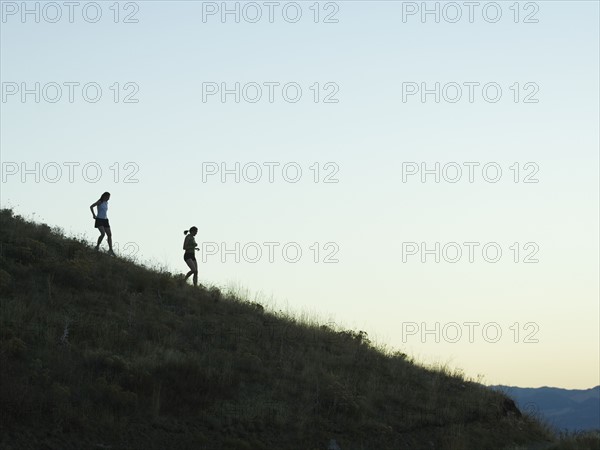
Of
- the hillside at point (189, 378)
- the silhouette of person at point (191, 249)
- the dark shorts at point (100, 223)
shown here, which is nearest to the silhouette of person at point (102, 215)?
the dark shorts at point (100, 223)

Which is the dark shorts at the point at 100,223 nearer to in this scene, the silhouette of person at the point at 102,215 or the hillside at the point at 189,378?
the silhouette of person at the point at 102,215

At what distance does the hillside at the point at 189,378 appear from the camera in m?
15.9

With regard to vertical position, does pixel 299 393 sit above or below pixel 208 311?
below

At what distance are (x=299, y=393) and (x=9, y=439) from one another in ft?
22.6

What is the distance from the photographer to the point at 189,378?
Result: 18.0m

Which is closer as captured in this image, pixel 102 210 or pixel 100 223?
pixel 102 210

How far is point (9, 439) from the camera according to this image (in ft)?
47.2

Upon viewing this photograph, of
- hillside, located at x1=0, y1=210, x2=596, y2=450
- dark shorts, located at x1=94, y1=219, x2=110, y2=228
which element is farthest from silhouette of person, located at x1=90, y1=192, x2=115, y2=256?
hillside, located at x1=0, y1=210, x2=596, y2=450

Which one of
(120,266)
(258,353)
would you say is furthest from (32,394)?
(120,266)

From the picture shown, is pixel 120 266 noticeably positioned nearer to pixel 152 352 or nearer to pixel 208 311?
pixel 208 311

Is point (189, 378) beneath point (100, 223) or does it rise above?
beneath

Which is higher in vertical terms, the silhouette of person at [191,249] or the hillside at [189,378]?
the silhouette of person at [191,249]

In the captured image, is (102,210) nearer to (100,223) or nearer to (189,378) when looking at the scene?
(100,223)

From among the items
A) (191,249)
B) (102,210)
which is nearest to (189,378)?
(191,249)
